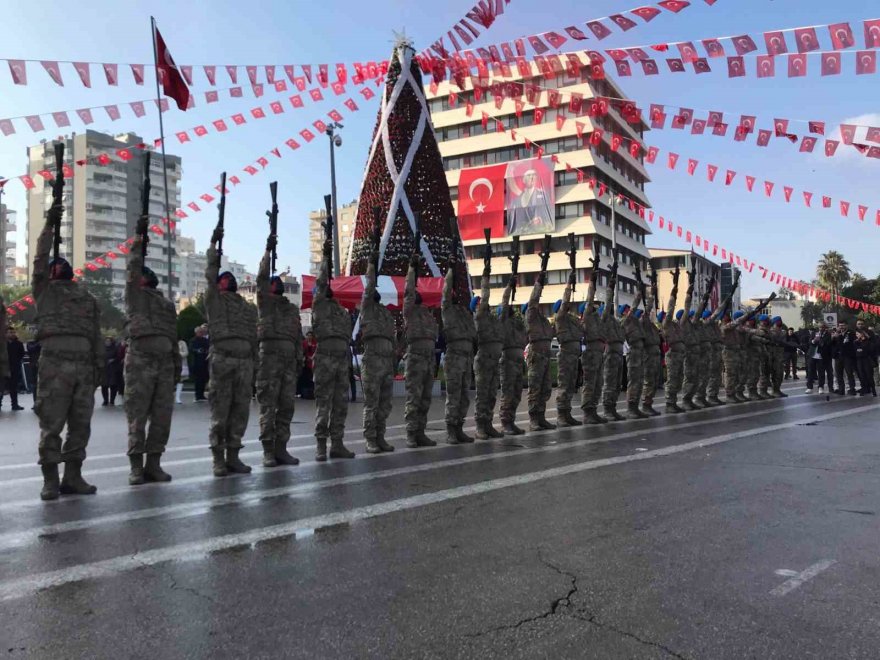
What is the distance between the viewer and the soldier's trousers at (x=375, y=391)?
8.29 meters

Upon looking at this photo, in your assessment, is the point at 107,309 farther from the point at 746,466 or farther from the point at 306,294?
the point at 746,466

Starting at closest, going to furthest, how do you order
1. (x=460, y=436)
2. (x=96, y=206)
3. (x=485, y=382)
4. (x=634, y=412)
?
(x=460, y=436) < (x=485, y=382) < (x=634, y=412) < (x=96, y=206)

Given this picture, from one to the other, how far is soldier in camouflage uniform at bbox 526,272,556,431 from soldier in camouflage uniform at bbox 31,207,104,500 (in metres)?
6.22

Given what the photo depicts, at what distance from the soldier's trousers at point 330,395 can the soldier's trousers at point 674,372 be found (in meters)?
7.83

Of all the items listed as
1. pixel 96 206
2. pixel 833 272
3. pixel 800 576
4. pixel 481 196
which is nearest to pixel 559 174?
pixel 481 196

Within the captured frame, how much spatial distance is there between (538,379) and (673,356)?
453cm

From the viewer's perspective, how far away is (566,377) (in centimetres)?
1123

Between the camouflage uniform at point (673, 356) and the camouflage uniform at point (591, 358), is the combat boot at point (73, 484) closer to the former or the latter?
the camouflage uniform at point (591, 358)

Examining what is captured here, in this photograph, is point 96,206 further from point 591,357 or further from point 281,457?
point 281,457

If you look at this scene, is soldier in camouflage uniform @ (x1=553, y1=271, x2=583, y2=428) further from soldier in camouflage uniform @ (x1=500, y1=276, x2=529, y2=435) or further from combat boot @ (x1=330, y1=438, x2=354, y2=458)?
combat boot @ (x1=330, y1=438, x2=354, y2=458)

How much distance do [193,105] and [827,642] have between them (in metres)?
14.4

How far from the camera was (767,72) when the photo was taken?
11.7m

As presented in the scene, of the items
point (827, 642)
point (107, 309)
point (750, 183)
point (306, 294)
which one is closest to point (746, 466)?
point (827, 642)

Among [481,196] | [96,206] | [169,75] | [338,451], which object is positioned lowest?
[338,451]
